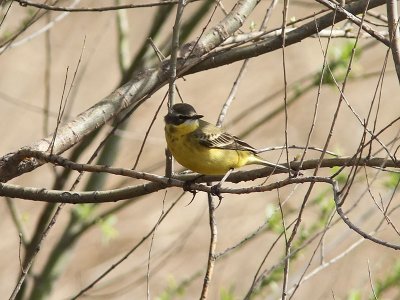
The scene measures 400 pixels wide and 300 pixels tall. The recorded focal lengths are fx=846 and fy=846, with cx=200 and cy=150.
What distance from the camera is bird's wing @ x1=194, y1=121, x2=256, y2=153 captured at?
17.7ft

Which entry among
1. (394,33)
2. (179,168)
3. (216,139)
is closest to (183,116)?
(216,139)

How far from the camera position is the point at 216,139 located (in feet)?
18.0

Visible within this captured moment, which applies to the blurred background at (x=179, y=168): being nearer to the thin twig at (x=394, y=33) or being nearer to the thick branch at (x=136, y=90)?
the thick branch at (x=136, y=90)

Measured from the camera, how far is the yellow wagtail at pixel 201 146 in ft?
17.0

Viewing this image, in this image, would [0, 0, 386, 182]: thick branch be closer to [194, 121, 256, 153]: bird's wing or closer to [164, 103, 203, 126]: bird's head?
[164, 103, 203, 126]: bird's head

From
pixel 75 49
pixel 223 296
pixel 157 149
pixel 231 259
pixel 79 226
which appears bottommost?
pixel 223 296

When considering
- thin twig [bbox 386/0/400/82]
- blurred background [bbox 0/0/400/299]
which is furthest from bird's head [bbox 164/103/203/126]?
blurred background [bbox 0/0/400/299]

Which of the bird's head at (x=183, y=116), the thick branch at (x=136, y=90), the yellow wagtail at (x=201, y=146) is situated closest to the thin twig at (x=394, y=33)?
the thick branch at (x=136, y=90)

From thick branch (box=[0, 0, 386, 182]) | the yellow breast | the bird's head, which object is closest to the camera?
thick branch (box=[0, 0, 386, 182])

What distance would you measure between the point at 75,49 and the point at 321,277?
265 inches

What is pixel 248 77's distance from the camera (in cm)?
1617

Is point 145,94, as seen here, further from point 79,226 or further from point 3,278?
point 3,278

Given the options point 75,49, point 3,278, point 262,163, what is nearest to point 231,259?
point 3,278

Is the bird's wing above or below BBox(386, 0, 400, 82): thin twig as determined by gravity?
above
